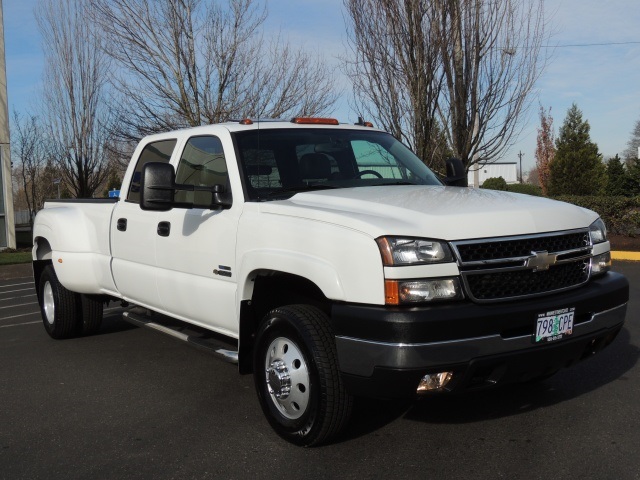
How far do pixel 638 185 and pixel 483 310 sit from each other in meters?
28.8

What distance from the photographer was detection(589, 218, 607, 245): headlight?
4238 mm

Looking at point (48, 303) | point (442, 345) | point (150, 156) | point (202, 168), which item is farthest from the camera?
point (48, 303)

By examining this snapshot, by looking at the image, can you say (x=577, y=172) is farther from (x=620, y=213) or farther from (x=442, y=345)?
(x=442, y=345)

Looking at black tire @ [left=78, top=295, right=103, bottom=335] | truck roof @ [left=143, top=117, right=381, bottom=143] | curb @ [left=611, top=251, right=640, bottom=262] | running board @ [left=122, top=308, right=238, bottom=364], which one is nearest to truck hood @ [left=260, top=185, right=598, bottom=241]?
truck roof @ [left=143, top=117, right=381, bottom=143]

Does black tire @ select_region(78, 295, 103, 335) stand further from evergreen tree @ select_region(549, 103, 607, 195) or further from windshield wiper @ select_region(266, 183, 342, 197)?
evergreen tree @ select_region(549, 103, 607, 195)

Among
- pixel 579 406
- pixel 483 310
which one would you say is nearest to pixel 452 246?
pixel 483 310

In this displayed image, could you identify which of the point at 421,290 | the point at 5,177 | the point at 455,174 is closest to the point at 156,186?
the point at 421,290

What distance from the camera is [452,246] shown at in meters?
3.54

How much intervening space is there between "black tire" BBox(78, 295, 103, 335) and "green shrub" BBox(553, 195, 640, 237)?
12.5 metres

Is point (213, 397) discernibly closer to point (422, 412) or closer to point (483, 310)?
point (422, 412)

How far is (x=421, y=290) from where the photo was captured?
348cm

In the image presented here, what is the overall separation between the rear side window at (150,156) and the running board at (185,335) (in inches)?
39.4

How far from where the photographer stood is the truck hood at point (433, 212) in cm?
359

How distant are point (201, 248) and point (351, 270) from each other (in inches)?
62.1
